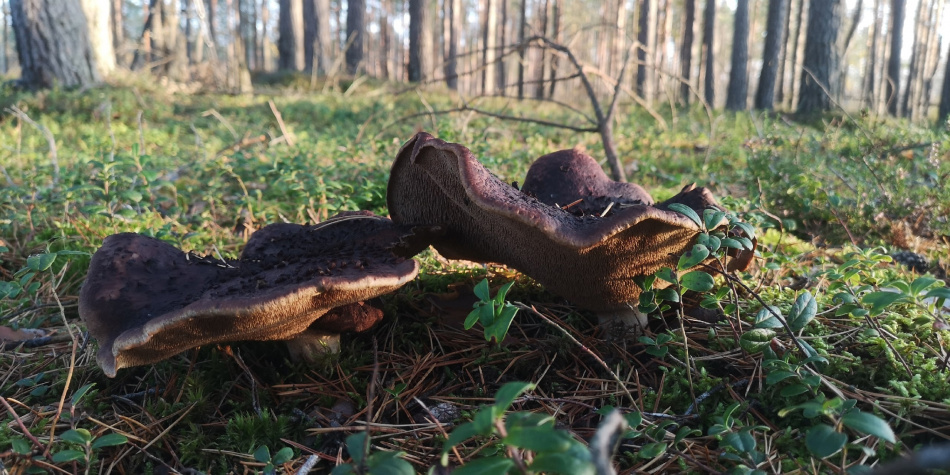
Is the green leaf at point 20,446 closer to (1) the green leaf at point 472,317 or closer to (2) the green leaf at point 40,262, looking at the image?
(2) the green leaf at point 40,262

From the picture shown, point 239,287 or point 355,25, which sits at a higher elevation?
point 355,25

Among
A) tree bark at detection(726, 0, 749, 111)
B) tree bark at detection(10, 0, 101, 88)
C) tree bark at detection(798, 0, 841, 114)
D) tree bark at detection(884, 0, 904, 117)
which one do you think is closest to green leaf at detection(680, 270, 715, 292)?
tree bark at detection(10, 0, 101, 88)

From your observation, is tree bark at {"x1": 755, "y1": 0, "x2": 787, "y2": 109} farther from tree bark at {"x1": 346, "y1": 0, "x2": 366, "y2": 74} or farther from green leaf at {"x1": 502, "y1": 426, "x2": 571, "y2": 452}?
green leaf at {"x1": 502, "y1": 426, "x2": 571, "y2": 452}

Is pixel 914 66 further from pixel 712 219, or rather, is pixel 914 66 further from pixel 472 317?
pixel 472 317

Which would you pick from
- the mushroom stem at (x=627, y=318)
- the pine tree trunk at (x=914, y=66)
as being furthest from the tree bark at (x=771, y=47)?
the mushroom stem at (x=627, y=318)

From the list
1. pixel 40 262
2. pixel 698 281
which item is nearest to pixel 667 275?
pixel 698 281
